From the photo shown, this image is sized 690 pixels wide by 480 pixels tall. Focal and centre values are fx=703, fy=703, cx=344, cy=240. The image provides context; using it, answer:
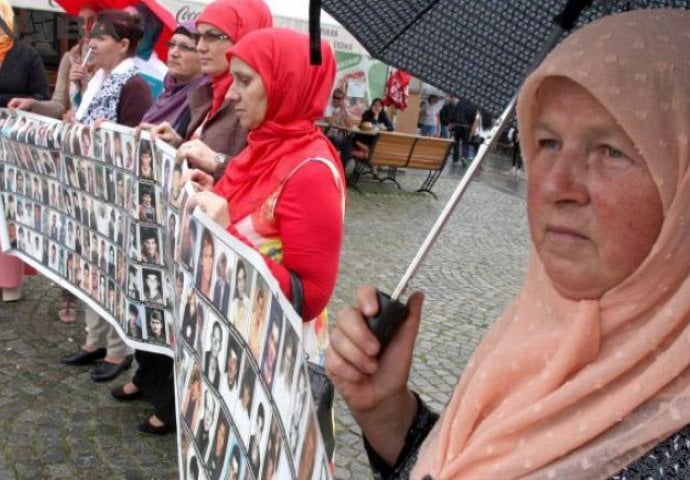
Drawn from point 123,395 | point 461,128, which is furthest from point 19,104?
point 461,128

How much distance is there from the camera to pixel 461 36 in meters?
1.78

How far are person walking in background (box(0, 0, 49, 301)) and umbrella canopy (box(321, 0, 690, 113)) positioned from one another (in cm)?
437

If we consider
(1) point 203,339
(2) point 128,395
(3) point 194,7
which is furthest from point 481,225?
(1) point 203,339

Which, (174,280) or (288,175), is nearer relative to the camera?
(174,280)

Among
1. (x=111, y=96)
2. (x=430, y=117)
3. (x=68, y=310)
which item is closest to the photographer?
(x=111, y=96)

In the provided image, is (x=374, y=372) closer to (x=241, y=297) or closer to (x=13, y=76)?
(x=241, y=297)

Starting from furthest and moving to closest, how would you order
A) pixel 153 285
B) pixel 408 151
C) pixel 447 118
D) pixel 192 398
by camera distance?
pixel 447 118
pixel 408 151
pixel 153 285
pixel 192 398

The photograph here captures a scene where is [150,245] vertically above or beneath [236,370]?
beneath

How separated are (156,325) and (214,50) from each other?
1357 mm

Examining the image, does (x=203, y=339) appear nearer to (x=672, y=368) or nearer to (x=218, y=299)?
(x=218, y=299)

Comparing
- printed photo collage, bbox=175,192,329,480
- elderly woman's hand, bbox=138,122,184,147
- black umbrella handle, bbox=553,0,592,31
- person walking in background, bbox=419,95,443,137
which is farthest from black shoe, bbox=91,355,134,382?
person walking in background, bbox=419,95,443,137

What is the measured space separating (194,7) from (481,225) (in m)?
5.32

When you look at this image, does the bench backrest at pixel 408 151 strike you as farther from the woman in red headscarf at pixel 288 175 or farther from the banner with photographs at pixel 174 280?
the woman in red headscarf at pixel 288 175

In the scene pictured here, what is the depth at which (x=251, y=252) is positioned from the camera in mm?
1531
